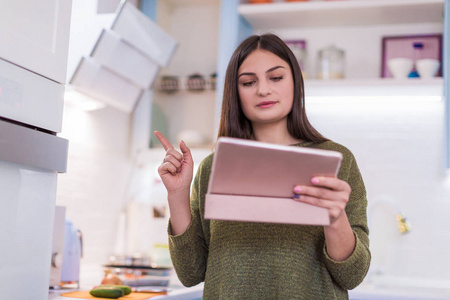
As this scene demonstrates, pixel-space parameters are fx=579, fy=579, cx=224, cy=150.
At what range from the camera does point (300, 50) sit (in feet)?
9.57

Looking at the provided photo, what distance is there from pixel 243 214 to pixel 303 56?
200cm

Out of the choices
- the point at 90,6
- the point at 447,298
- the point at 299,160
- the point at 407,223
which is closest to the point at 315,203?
the point at 299,160

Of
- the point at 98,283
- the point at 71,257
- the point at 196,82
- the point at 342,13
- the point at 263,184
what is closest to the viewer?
the point at 263,184

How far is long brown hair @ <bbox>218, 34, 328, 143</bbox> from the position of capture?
1407 millimetres

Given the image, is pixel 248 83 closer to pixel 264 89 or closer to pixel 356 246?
pixel 264 89

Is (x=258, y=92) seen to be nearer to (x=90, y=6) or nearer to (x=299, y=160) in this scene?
(x=299, y=160)

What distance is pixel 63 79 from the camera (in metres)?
1.30

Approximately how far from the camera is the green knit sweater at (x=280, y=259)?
1.26 meters

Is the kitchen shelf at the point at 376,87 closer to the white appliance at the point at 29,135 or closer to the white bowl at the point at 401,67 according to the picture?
the white bowl at the point at 401,67

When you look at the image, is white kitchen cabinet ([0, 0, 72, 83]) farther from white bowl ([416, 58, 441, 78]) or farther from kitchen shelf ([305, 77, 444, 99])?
white bowl ([416, 58, 441, 78])

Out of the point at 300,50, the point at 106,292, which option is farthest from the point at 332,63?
the point at 106,292

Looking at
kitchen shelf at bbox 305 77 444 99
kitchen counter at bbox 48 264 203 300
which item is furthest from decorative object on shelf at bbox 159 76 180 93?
kitchen counter at bbox 48 264 203 300

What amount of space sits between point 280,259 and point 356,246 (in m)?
0.17

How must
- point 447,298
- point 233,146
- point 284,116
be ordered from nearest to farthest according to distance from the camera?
1. point 233,146
2. point 284,116
3. point 447,298
